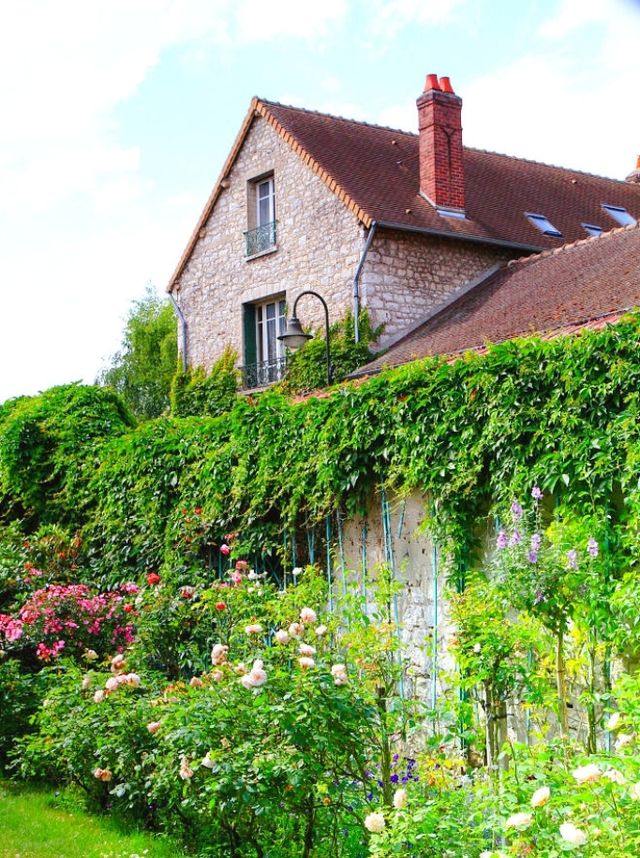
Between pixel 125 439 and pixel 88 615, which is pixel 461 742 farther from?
pixel 125 439

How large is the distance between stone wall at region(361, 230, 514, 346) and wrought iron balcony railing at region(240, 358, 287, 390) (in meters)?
2.96

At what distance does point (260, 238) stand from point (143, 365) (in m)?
26.2

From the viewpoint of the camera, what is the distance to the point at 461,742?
6.64m

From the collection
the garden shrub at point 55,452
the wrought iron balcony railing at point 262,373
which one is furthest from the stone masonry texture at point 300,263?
the garden shrub at point 55,452

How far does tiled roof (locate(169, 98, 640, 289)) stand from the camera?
18.7 m

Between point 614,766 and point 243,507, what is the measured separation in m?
6.13

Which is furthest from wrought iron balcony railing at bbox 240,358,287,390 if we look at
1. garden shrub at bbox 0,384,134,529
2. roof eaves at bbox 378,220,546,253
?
garden shrub at bbox 0,384,134,529

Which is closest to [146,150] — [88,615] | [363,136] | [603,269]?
[88,615]

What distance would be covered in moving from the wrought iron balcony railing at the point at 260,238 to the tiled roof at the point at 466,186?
180 centimetres

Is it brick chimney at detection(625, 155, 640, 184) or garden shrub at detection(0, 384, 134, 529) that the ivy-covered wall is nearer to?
garden shrub at detection(0, 384, 134, 529)

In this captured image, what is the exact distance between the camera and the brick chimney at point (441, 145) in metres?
19.5

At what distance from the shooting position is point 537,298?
1541 cm

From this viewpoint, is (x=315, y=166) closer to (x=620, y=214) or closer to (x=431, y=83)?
(x=431, y=83)

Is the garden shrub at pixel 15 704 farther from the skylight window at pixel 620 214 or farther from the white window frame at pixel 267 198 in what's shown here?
the skylight window at pixel 620 214
